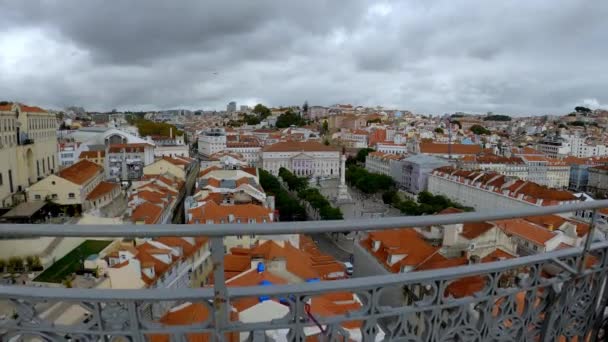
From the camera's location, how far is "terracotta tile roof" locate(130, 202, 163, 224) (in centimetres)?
1493

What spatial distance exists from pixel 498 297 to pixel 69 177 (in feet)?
69.0

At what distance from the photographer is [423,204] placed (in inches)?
1048

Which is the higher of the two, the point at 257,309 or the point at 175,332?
the point at 175,332

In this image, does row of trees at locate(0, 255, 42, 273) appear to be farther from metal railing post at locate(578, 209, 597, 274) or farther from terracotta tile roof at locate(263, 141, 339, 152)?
terracotta tile roof at locate(263, 141, 339, 152)

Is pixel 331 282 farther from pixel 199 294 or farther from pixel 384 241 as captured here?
pixel 384 241

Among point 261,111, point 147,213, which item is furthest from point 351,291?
point 261,111

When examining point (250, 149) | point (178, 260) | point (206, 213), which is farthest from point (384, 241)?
point (250, 149)

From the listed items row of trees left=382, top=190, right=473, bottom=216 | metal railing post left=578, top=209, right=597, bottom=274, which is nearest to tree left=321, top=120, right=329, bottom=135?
row of trees left=382, top=190, right=473, bottom=216

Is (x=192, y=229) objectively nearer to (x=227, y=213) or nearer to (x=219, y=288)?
(x=219, y=288)

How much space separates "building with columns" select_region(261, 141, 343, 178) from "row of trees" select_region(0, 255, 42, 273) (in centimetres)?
3894

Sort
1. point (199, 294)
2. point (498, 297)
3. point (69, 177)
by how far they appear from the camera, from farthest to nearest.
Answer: point (69, 177) < point (498, 297) < point (199, 294)

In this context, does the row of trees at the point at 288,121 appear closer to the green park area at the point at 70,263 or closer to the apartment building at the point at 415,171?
the apartment building at the point at 415,171

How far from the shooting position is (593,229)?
1886 mm

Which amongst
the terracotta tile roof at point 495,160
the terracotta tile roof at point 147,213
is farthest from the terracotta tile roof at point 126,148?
the terracotta tile roof at point 495,160
